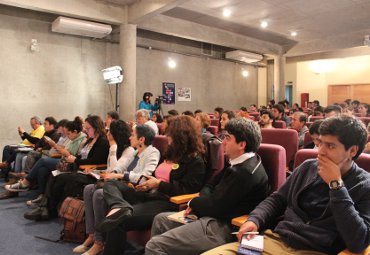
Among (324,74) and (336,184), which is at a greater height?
(324,74)

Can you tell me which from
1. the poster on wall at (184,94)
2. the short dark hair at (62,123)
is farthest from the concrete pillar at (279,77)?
the short dark hair at (62,123)

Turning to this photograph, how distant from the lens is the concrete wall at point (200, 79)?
31.1 feet

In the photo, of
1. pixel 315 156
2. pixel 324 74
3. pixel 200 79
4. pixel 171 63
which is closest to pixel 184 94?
pixel 200 79

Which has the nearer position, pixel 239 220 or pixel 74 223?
pixel 239 220

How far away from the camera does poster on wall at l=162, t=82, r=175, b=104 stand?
9.87 metres

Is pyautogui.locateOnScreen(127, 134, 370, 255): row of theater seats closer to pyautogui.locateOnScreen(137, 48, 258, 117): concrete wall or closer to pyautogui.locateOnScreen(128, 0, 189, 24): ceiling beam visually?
pyautogui.locateOnScreen(128, 0, 189, 24): ceiling beam

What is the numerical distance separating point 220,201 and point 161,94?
8101 millimetres

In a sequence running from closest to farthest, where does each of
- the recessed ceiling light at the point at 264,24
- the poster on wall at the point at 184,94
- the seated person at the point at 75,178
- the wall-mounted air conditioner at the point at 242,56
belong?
the seated person at the point at 75,178 < the recessed ceiling light at the point at 264,24 < the poster on wall at the point at 184,94 < the wall-mounted air conditioner at the point at 242,56

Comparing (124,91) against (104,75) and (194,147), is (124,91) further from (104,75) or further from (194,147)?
(194,147)

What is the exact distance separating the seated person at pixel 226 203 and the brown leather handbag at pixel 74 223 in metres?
1.10

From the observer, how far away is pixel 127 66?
293 inches

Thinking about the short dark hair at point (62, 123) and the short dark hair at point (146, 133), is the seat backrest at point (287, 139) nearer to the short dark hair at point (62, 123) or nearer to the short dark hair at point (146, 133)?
the short dark hair at point (146, 133)

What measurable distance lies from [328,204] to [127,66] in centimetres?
648

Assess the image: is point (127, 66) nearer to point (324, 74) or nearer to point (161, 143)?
point (161, 143)
